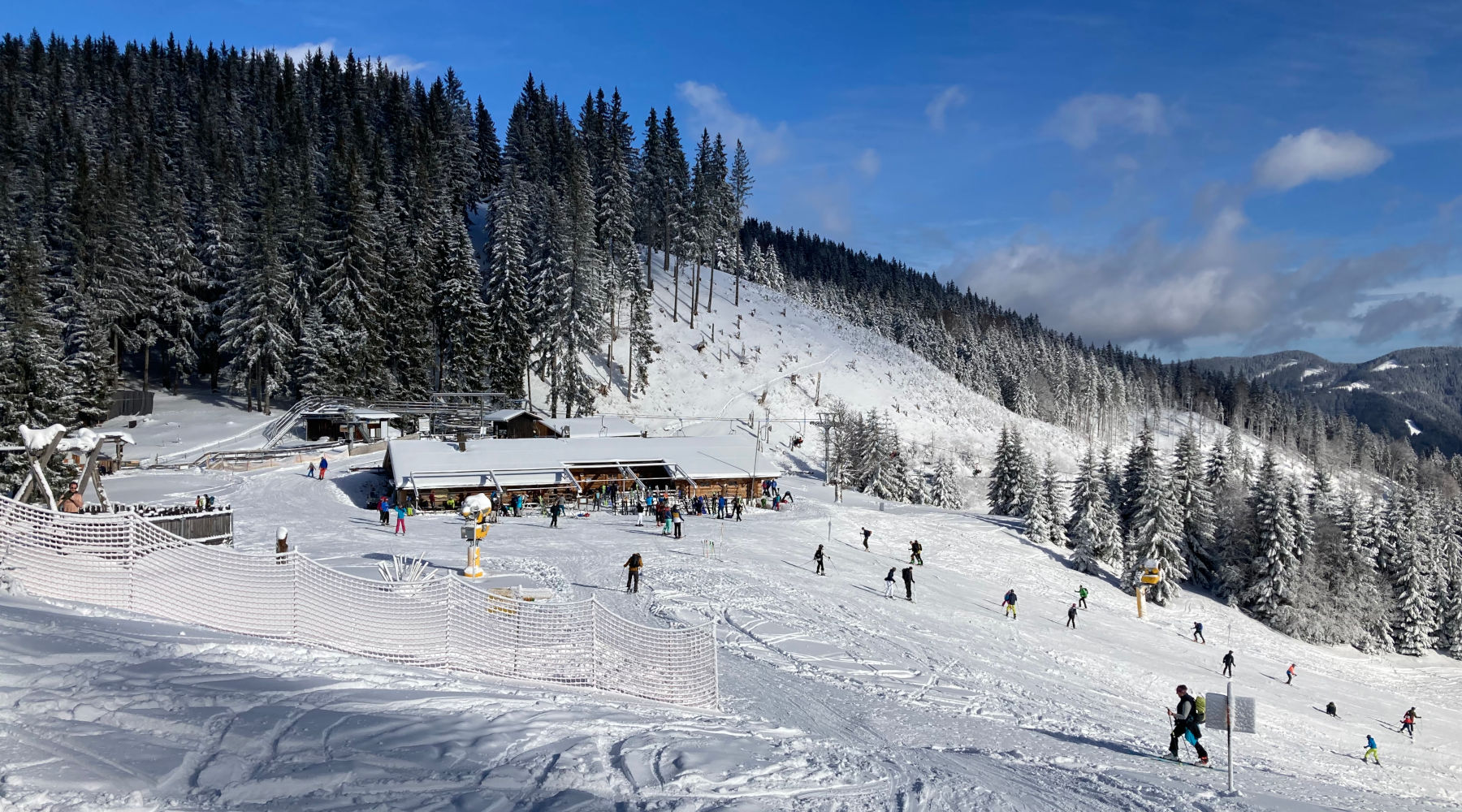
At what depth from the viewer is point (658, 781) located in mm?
7531

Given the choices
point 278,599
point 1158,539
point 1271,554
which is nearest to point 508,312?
point 1158,539

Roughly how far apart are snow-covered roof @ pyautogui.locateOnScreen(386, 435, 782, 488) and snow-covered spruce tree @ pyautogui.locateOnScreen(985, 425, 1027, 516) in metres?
22.9

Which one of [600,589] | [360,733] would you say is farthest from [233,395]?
[360,733]

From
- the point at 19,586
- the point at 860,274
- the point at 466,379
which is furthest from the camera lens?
the point at 860,274

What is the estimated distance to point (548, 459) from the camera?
4181 cm

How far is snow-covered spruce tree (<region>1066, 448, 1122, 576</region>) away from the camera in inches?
1805

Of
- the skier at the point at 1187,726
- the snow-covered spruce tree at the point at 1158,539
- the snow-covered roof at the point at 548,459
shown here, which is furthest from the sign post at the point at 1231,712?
the snow-covered spruce tree at the point at 1158,539

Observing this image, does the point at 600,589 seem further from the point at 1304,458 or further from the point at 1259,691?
the point at 1304,458

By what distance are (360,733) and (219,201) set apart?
64606 millimetres

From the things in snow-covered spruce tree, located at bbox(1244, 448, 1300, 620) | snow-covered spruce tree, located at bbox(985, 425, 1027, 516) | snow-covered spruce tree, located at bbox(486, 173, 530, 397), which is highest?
snow-covered spruce tree, located at bbox(486, 173, 530, 397)

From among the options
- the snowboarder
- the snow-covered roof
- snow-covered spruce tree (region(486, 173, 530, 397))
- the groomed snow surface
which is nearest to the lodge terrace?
the snow-covered roof

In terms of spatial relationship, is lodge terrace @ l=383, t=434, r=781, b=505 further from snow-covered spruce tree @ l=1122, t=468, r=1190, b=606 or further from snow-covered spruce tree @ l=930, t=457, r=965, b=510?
snow-covered spruce tree @ l=1122, t=468, r=1190, b=606

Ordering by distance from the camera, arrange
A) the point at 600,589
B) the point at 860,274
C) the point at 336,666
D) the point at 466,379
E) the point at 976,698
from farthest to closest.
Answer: the point at 860,274
the point at 466,379
the point at 600,589
the point at 976,698
the point at 336,666

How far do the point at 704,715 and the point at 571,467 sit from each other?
3064 cm
